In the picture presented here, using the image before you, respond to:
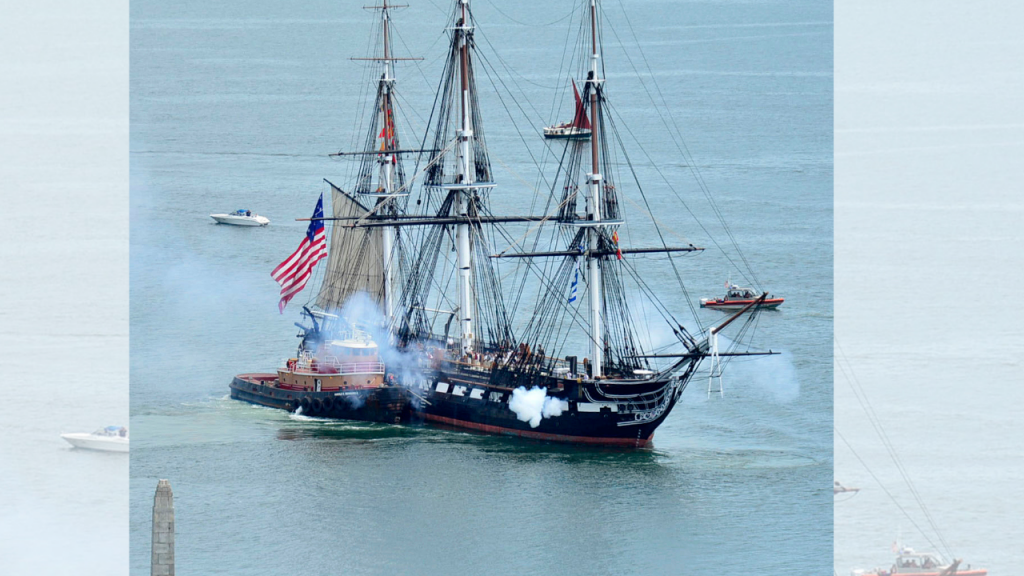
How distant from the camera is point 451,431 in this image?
47.6 m

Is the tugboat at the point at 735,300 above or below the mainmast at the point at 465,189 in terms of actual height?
below

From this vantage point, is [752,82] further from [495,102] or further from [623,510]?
[623,510]

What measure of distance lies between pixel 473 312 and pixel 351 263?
4.54 meters

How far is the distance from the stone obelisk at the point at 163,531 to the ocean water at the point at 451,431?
4.74 meters

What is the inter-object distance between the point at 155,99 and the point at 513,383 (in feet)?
58.1

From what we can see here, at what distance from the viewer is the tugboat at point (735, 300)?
55.2 meters

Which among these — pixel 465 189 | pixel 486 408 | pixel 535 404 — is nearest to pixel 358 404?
pixel 486 408

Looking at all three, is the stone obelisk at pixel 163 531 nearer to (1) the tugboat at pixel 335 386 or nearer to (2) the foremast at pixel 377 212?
(1) the tugboat at pixel 335 386
